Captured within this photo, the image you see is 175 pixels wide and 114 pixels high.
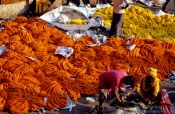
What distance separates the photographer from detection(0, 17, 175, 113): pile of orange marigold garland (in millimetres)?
9820

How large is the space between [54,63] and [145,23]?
165 inches

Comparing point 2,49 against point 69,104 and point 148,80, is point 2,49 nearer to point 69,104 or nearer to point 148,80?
point 69,104

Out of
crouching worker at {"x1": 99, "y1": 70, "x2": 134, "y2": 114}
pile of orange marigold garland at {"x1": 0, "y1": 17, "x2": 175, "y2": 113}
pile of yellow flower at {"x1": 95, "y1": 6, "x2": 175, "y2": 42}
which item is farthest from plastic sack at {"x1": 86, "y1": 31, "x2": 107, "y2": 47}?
crouching worker at {"x1": 99, "y1": 70, "x2": 134, "y2": 114}

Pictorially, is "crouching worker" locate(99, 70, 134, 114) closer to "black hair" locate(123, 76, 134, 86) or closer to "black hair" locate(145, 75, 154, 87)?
"black hair" locate(123, 76, 134, 86)

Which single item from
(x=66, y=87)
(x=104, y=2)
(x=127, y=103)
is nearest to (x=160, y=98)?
(x=127, y=103)

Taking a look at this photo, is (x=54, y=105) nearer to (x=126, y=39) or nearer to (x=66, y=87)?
(x=66, y=87)

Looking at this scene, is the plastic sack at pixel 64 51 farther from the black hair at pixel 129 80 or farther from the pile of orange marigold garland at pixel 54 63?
the black hair at pixel 129 80

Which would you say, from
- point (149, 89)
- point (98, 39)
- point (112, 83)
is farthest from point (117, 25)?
point (112, 83)

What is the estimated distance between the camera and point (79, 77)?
34.8ft

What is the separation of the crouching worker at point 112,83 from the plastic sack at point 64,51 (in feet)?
8.65

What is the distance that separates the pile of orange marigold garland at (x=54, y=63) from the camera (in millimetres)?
9820

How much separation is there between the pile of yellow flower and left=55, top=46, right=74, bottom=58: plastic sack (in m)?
2.39

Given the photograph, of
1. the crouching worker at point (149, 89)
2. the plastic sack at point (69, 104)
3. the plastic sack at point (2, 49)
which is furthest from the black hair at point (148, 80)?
the plastic sack at point (2, 49)

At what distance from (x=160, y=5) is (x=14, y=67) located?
7761mm
